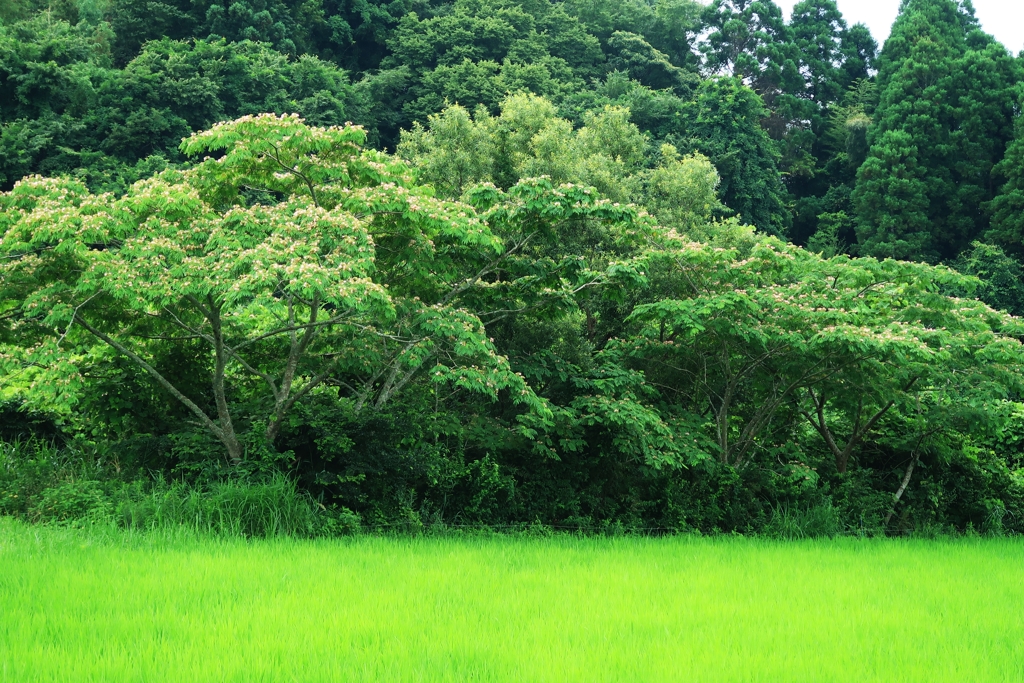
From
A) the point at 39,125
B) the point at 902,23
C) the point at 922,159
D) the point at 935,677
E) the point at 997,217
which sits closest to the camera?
the point at 935,677

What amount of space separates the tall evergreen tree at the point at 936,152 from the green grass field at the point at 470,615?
29.0 meters

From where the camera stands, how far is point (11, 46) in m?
27.3

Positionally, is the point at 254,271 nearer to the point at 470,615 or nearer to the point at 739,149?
the point at 470,615

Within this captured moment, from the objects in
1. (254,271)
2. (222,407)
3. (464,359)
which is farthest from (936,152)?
(254,271)

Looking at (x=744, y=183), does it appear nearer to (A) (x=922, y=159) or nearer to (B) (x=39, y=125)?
(A) (x=922, y=159)

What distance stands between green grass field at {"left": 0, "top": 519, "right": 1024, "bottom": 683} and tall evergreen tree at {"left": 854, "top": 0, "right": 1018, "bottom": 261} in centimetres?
2897

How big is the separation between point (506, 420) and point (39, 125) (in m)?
22.2

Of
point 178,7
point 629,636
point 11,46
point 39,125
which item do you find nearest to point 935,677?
point 629,636

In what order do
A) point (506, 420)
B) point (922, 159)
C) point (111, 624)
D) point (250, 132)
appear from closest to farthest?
point (111, 624) < point (250, 132) < point (506, 420) < point (922, 159)

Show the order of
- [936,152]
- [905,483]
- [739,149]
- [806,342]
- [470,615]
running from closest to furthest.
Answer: [470,615] → [806,342] → [905,483] → [936,152] → [739,149]

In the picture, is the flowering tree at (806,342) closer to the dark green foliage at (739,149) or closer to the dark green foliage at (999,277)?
the dark green foliage at (999,277)

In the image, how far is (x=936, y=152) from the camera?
3519 centimetres

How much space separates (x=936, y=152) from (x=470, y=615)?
35714 millimetres

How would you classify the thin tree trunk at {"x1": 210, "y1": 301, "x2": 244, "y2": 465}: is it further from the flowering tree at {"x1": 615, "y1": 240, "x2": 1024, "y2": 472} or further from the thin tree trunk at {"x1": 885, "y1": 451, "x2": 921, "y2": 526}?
the thin tree trunk at {"x1": 885, "y1": 451, "x2": 921, "y2": 526}
